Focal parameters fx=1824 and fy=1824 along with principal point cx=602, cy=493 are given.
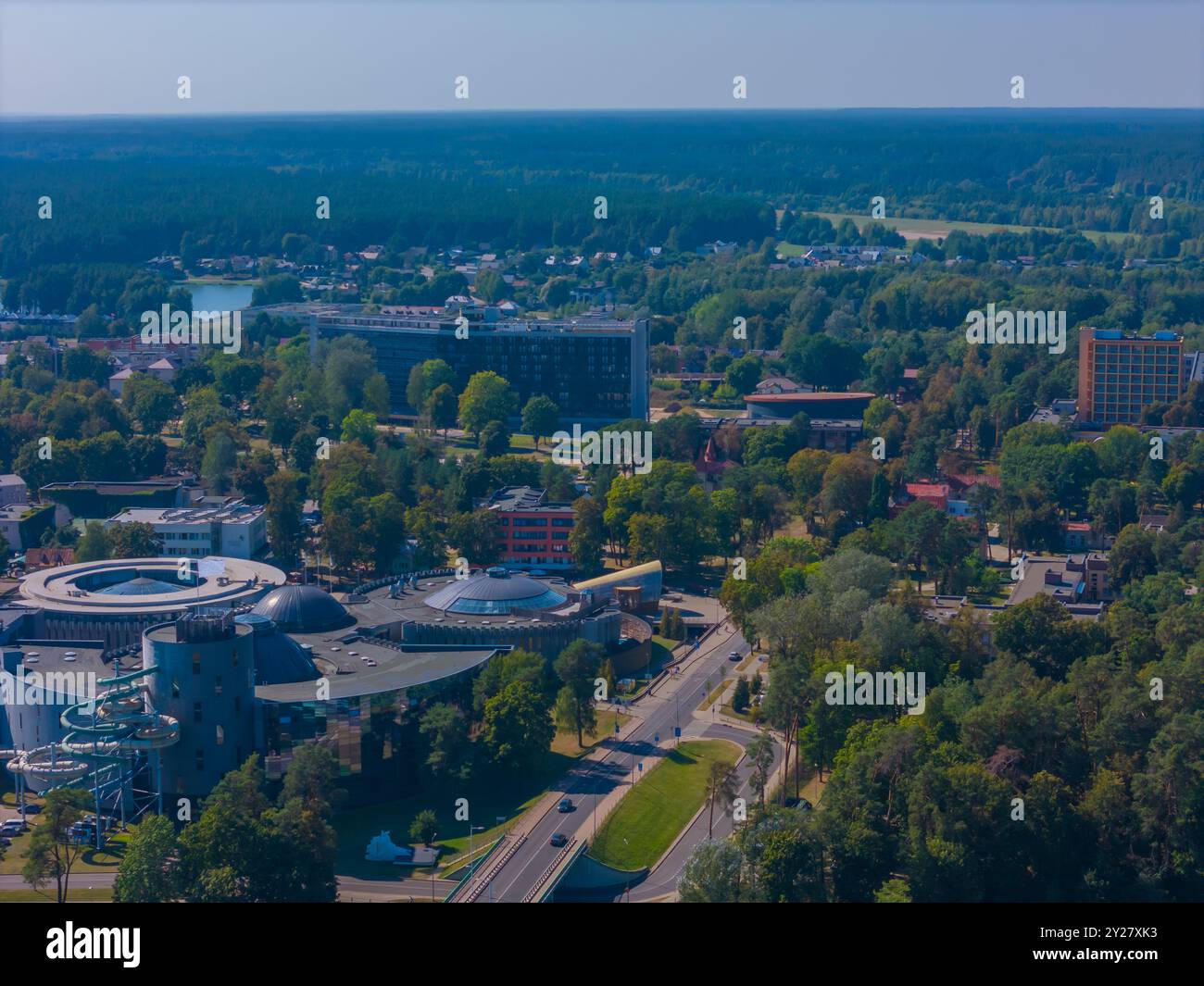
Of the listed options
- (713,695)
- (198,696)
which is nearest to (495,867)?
(198,696)

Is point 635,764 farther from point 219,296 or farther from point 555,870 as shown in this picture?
point 219,296

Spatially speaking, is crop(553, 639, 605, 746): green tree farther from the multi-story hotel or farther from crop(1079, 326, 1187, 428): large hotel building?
crop(1079, 326, 1187, 428): large hotel building

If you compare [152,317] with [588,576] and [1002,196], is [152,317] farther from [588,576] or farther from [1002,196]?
[1002,196]

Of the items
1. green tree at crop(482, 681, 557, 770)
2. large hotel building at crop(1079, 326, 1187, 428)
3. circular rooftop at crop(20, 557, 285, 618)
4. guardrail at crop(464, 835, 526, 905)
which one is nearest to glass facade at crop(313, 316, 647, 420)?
large hotel building at crop(1079, 326, 1187, 428)

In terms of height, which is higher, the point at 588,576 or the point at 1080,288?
the point at 1080,288
